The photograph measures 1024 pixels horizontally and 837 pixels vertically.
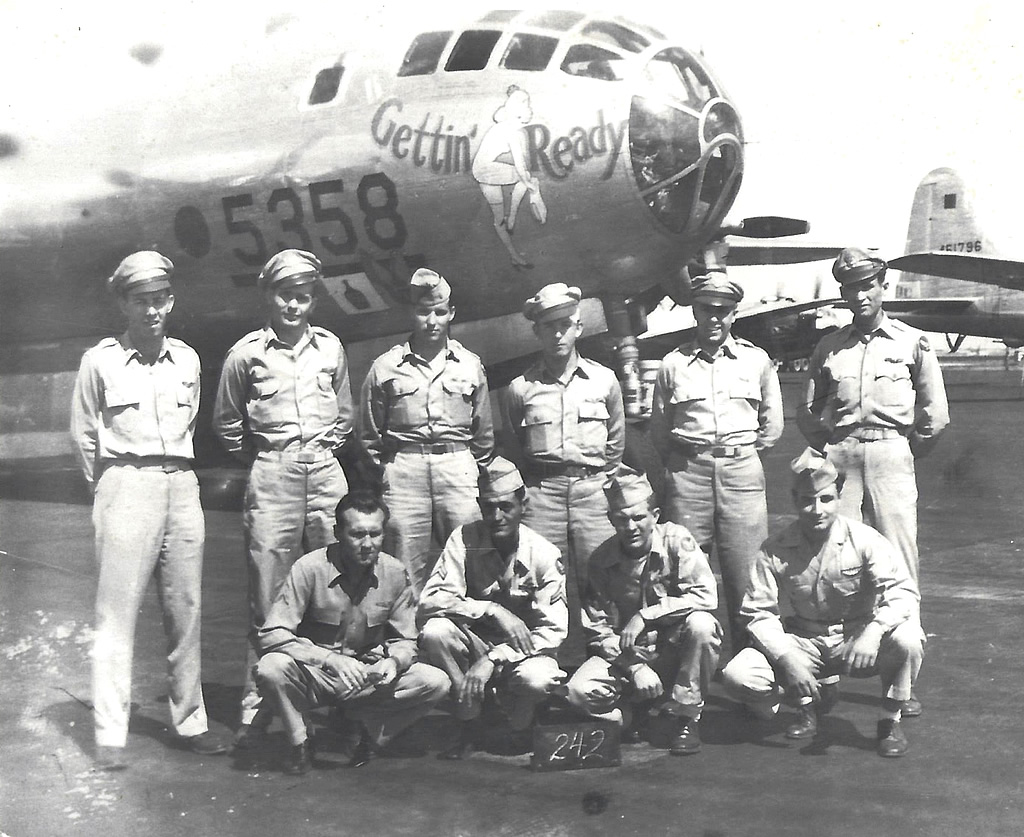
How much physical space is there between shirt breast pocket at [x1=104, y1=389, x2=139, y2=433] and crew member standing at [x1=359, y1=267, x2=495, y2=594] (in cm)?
146

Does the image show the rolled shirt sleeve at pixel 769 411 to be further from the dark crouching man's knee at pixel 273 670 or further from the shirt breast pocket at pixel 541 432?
the dark crouching man's knee at pixel 273 670

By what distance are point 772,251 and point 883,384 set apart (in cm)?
1137

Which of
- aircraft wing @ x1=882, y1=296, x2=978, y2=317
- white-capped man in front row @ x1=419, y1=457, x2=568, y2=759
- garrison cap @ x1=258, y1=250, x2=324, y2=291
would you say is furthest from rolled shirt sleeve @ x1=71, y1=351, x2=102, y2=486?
aircraft wing @ x1=882, y1=296, x2=978, y2=317

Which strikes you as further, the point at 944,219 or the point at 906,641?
the point at 944,219

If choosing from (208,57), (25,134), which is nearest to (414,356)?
(208,57)

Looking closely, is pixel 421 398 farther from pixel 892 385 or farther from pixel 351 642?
pixel 892 385

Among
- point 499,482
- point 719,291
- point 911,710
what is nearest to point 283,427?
point 499,482

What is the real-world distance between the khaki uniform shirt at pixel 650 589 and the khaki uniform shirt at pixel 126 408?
1944mm

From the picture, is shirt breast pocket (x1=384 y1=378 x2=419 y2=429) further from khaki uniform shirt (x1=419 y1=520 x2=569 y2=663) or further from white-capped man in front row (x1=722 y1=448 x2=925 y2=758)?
white-capped man in front row (x1=722 y1=448 x2=925 y2=758)

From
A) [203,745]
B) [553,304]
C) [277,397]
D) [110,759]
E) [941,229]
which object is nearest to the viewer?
[110,759]

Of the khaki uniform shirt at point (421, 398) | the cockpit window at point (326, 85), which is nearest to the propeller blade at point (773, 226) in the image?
the cockpit window at point (326, 85)

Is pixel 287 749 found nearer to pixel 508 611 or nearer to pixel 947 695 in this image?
pixel 508 611

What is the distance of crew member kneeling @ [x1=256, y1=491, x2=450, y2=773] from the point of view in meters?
4.70

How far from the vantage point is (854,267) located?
231 inches
